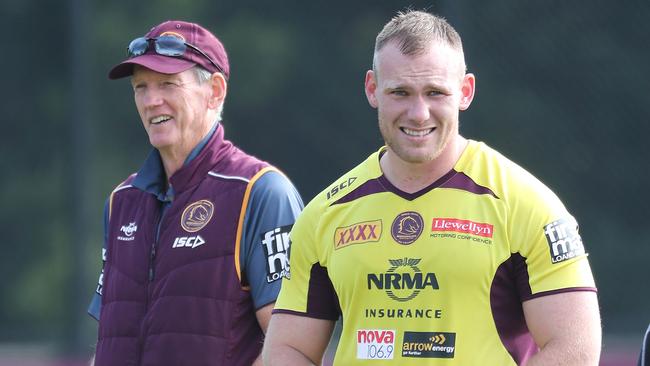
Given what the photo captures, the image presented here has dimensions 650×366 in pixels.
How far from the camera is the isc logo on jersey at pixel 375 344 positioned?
289 cm

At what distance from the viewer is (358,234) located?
9.78 ft

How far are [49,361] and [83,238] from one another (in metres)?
0.94

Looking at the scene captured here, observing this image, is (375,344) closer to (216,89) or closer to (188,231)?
(188,231)

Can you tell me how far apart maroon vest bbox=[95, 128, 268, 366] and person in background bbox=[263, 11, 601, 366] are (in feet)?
1.33

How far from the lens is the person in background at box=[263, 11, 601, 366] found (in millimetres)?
2801

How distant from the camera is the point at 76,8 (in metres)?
9.35

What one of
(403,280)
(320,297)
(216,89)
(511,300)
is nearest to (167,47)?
(216,89)

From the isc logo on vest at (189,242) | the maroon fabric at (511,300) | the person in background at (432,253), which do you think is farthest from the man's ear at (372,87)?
the isc logo on vest at (189,242)

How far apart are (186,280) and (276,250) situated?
26 centimetres

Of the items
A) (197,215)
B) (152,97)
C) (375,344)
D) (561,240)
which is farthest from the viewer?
(152,97)

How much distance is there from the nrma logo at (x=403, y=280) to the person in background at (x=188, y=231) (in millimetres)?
596

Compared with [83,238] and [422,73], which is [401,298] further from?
[83,238]

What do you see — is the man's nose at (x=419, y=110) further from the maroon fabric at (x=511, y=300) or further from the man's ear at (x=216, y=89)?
the man's ear at (x=216, y=89)

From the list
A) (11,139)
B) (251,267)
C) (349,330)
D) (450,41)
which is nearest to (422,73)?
(450,41)
